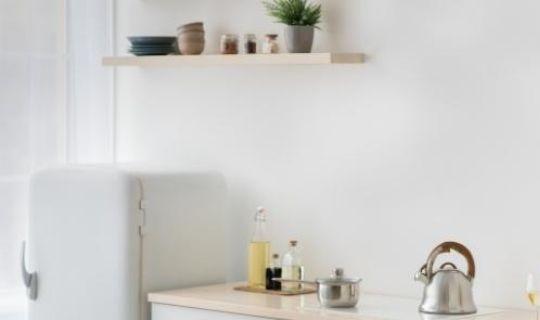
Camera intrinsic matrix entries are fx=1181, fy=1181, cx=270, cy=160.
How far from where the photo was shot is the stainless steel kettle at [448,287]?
355 cm

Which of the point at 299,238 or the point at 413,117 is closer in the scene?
the point at 413,117

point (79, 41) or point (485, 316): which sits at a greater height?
point (79, 41)

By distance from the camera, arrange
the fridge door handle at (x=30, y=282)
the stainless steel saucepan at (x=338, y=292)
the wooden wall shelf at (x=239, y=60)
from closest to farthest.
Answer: the stainless steel saucepan at (x=338, y=292)
the wooden wall shelf at (x=239, y=60)
the fridge door handle at (x=30, y=282)

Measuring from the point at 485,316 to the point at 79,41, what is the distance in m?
2.16

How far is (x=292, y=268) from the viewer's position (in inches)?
165

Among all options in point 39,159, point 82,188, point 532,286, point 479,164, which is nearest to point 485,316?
point 532,286

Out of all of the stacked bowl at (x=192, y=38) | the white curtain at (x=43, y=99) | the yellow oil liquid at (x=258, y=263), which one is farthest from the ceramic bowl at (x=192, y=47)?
the yellow oil liquid at (x=258, y=263)

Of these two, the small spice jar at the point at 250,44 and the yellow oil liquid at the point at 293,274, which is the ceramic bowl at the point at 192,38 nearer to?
the small spice jar at the point at 250,44

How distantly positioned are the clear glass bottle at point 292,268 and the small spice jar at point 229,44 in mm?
764

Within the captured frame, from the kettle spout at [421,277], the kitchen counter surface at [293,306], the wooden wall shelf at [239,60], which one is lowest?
the kitchen counter surface at [293,306]

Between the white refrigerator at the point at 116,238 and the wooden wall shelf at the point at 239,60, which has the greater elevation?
the wooden wall shelf at the point at 239,60

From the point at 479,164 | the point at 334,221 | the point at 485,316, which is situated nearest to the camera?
the point at 485,316

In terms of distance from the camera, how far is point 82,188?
427 centimetres

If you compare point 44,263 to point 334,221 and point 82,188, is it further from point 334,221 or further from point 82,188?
point 334,221
